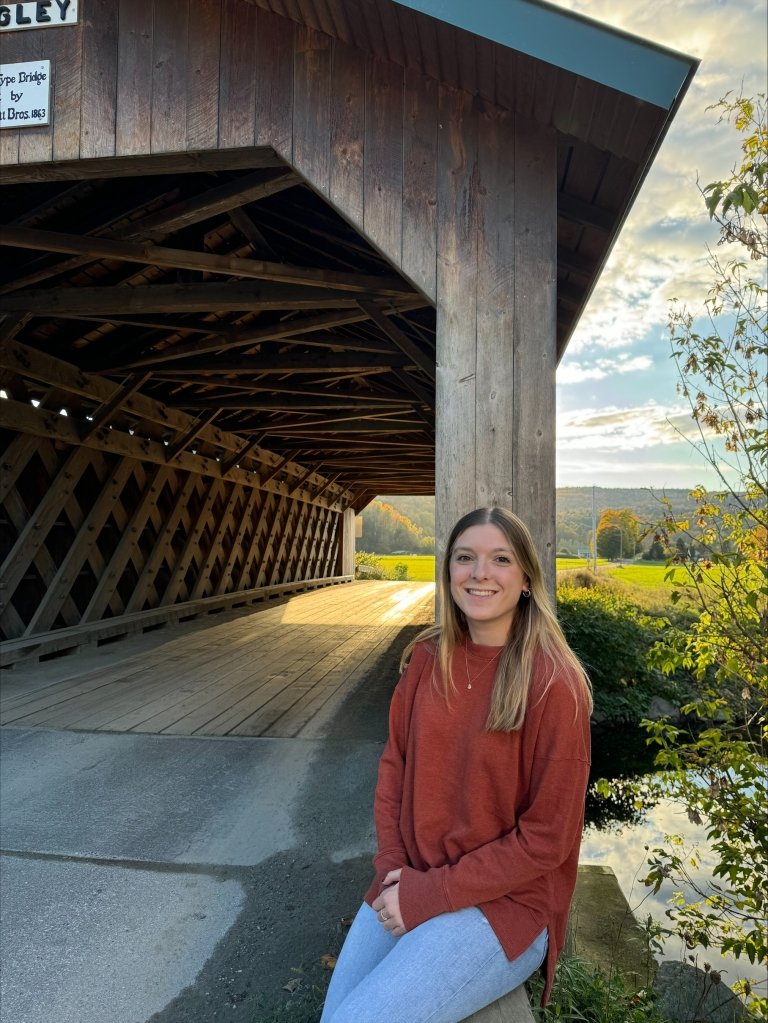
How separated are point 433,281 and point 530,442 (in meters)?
0.73

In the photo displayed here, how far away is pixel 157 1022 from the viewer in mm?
1926

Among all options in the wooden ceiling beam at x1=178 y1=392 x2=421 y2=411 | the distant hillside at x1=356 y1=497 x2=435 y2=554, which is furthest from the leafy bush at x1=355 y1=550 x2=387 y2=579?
the distant hillside at x1=356 y1=497 x2=435 y2=554

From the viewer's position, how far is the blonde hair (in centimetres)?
145

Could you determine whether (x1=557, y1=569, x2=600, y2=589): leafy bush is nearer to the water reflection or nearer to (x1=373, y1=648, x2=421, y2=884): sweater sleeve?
the water reflection

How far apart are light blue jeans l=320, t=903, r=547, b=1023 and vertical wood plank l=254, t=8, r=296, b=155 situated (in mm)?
2694

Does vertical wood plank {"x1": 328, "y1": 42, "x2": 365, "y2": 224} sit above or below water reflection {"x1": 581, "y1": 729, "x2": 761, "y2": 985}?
above

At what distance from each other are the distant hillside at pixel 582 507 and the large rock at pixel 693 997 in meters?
1.96

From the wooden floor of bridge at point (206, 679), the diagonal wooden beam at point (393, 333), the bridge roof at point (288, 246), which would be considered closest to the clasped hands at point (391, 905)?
the bridge roof at point (288, 246)

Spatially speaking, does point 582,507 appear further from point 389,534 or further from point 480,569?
point 480,569

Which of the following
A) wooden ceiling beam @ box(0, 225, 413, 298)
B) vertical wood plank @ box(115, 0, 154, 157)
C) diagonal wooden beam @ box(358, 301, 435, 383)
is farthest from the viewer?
diagonal wooden beam @ box(358, 301, 435, 383)

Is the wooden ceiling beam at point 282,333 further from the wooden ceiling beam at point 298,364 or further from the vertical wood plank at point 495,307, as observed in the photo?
the vertical wood plank at point 495,307

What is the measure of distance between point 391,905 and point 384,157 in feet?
8.36

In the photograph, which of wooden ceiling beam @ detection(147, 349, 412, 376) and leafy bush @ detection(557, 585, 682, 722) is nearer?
wooden ceiling beam @ detection(147, 349, 412, 376)

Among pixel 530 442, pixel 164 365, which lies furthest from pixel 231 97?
pixel 164 365
